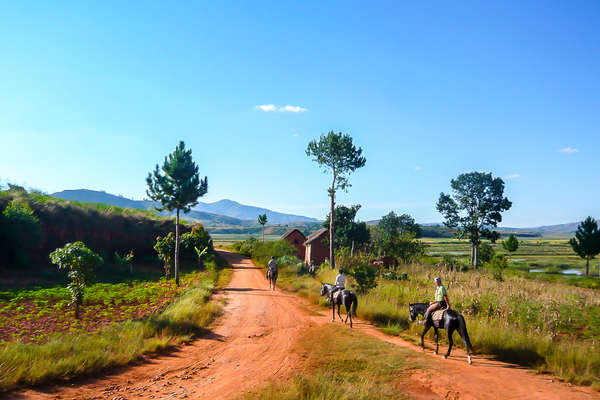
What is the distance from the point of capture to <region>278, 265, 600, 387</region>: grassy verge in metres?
9.26

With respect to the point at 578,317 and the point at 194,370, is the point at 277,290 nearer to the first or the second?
the point at 194,370

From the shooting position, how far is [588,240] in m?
46.2

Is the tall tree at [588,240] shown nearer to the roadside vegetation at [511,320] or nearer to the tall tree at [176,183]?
the roadside vegetation at [511,320]

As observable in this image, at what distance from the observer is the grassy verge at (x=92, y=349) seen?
24.2ft

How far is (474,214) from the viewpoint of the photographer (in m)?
53.0

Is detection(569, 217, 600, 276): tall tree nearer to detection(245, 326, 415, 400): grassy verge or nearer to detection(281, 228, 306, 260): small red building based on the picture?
detection(281, 228, 306, 260): small red building

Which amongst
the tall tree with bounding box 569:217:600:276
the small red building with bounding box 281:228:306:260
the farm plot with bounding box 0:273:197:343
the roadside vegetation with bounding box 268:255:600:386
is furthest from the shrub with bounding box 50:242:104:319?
the tall tree with bounding box 569:217:600:276

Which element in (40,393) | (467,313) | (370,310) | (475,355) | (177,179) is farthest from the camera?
(177,179)

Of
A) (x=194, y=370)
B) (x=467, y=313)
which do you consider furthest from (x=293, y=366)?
(x=467, y=313)

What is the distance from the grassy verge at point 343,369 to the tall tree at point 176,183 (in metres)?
16.1

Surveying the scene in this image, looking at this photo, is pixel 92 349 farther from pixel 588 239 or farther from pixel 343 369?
pixel 588 239

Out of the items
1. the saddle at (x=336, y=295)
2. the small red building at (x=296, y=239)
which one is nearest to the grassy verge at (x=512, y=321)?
Result: the saddle at (x=336, y=295)

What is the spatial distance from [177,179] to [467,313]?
67.7 ft

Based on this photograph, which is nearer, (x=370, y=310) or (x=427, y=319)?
(x=427, y=319)
